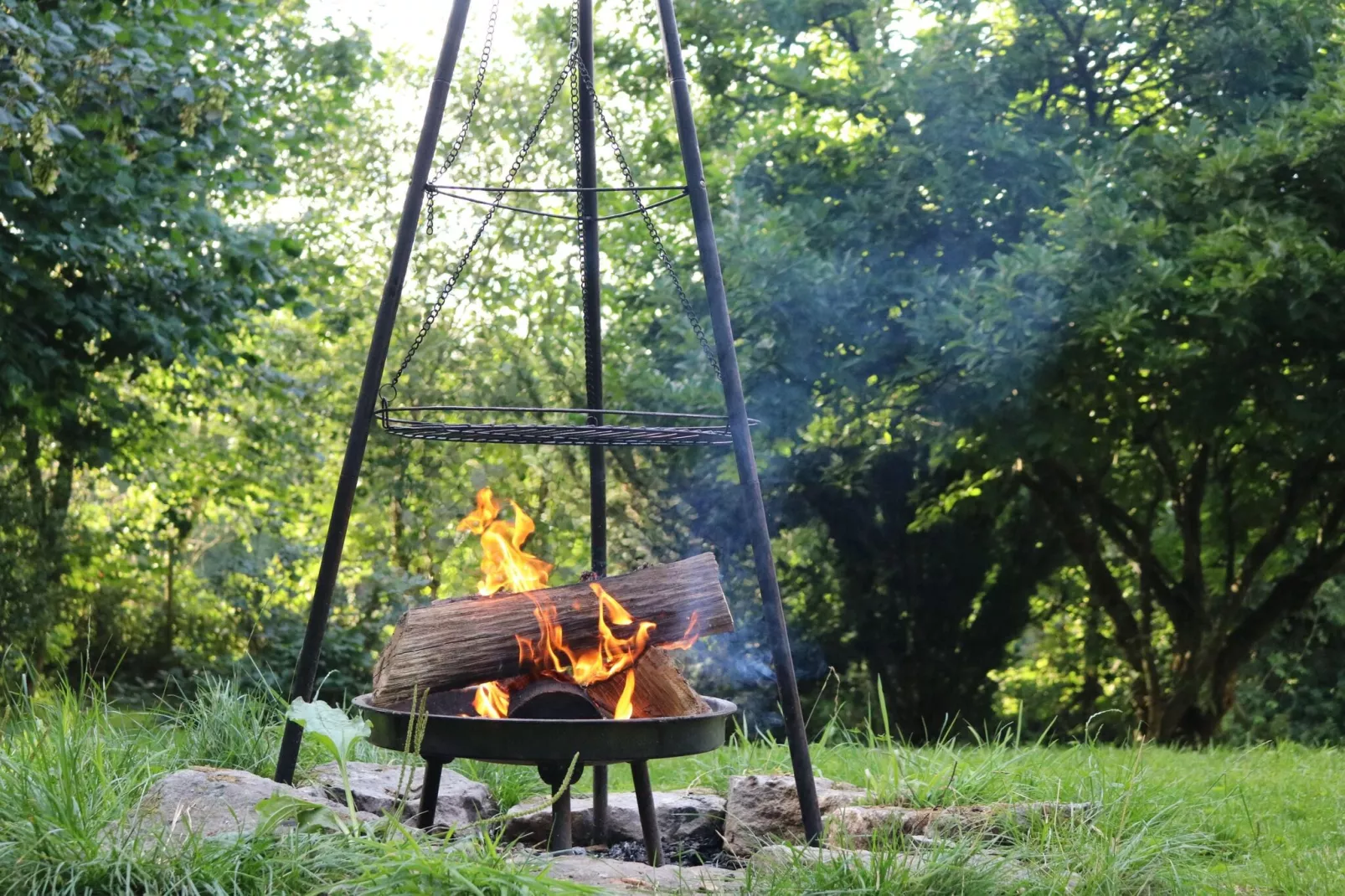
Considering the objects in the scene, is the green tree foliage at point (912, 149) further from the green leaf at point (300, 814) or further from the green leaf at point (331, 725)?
the green leaf at point (300, 814)

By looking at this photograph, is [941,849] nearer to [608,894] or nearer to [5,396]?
[608,894]

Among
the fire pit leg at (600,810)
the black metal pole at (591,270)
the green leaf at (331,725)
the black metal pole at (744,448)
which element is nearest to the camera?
the green leaf at (331,725)

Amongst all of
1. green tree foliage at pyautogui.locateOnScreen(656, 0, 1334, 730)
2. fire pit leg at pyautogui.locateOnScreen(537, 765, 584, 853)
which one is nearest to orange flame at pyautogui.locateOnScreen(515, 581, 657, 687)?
fire pit leg at pyautogui.locateOnScreen(537, 765, 584, 853)

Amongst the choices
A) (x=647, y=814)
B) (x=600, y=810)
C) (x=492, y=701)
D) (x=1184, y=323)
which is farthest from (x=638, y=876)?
(x=1184, y=323)

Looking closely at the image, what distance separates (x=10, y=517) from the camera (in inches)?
320

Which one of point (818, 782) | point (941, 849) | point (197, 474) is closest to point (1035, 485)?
point (818, 782)

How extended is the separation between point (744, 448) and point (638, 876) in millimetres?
1024

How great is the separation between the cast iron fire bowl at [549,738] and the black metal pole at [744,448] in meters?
0.23

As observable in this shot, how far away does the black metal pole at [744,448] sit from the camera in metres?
2.89

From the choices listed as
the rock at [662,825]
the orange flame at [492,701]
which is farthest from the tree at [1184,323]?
the orange flame at [492,701]

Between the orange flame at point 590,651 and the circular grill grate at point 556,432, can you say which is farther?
the orange flame at point 590,651

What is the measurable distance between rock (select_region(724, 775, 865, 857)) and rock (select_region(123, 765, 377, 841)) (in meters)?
1.09

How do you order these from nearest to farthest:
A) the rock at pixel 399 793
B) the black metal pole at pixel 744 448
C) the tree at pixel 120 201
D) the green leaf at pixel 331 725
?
the green leaf at pixel 331 725 < the black metal pole at pixel 744 448 < the rock at pixel 399 793 < the tree at pixel 120 201

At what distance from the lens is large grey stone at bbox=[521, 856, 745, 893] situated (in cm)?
255
